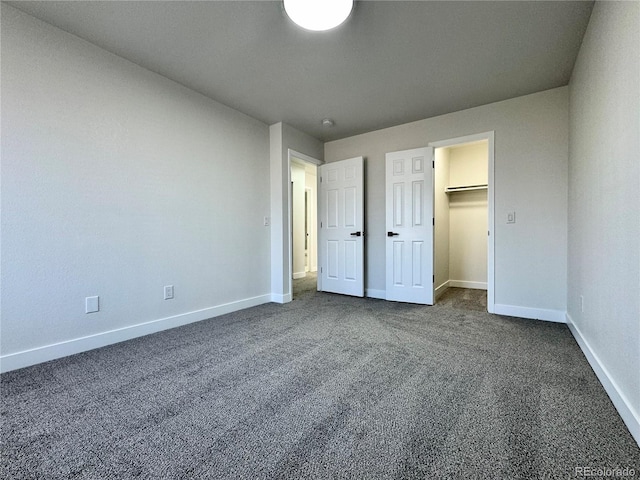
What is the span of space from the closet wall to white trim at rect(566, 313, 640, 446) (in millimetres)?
2593

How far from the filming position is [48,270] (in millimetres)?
2088

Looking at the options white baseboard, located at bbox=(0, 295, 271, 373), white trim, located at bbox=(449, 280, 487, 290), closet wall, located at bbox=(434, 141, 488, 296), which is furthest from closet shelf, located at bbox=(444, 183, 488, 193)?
white baseboard, located at bbox=(0, 295, 271, 373)

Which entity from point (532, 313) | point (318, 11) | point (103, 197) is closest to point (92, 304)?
point (103, 197)

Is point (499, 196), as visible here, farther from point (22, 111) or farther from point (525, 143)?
point (22, 111)

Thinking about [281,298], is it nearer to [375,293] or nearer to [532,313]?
[375,293]

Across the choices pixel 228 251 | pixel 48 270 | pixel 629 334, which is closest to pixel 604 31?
pixel 629 334

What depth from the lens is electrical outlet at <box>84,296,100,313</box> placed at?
7.46ft

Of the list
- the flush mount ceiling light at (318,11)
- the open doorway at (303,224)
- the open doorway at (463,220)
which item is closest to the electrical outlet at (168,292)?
the flush mount ceiling light at (318,11)

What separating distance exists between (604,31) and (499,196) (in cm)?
176

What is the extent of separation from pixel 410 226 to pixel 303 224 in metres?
3.08

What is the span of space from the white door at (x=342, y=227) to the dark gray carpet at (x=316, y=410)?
6.21 ft

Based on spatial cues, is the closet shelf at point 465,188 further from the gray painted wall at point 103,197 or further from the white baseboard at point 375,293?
the gray painted wall at point 103,197

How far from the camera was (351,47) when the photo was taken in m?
2.34

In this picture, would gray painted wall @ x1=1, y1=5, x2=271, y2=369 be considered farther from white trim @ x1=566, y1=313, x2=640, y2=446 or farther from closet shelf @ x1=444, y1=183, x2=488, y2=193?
closet shelf @ x1=444, y1=183, x2=488, y2=193
